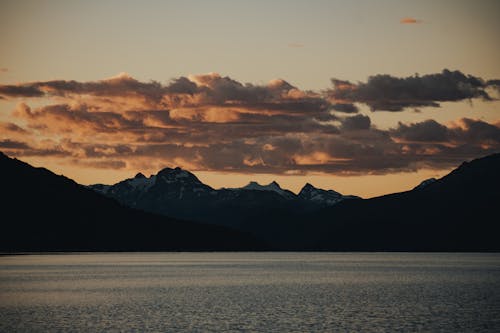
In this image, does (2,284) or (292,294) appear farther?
(2,284)

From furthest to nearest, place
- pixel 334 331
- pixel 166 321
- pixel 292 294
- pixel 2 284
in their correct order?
pixel 2 284
pixel 292 294
pixel 166 321
pixel 334 331

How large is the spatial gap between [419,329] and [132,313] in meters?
38.6

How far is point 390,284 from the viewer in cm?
17412

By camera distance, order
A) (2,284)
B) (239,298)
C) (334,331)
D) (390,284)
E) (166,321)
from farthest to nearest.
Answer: (390,284) → (2,284) → (239,298) → (166,321) → (334,331)

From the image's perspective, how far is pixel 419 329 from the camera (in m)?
88.1

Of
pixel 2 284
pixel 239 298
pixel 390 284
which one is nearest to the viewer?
pixel 239 298

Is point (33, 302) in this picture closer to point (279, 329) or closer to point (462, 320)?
point (279, 329)

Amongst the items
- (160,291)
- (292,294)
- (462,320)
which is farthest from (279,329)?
(160,291)

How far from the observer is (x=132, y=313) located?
342 ft

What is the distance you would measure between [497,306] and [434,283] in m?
63.7

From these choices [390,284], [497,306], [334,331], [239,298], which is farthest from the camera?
[390,284]

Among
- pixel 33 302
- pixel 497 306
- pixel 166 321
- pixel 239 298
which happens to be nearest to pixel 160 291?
pixel 239 298

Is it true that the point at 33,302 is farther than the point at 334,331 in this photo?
Yes

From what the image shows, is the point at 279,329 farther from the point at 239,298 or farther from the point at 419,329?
the point at 239,298
